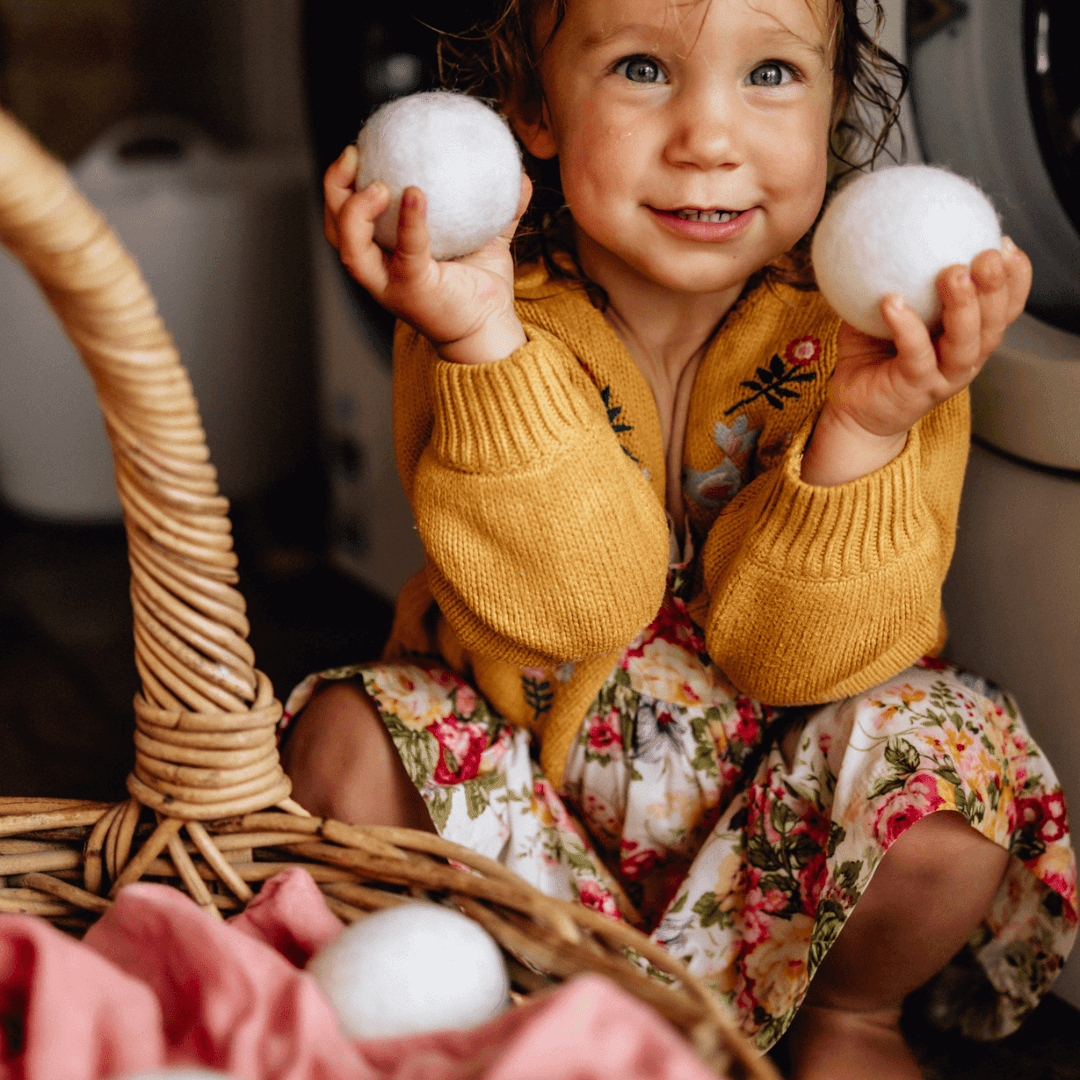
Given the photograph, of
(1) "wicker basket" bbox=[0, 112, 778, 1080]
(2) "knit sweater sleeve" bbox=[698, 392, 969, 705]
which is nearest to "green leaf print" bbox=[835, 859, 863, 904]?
(2) "knit sweater sleeve" bbox=[698, 392, 969, 705]

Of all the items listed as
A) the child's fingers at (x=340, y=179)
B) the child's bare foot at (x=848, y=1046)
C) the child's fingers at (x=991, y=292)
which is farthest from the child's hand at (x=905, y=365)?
the child's bare foot at (x=848, y=1046)

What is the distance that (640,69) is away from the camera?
2.49 ft

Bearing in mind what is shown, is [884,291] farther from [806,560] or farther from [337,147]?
[337,147]

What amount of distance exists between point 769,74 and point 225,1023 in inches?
26.8

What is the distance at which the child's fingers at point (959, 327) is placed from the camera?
0.60 meters

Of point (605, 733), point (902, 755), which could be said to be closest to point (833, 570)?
point (902, 755)

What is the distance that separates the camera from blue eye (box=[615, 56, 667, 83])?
2.48ft

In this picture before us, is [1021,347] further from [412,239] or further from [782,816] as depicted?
[412,239]

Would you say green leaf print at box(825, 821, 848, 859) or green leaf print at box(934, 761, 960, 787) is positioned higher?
green leaf print at box(934, 761, 960, 787)

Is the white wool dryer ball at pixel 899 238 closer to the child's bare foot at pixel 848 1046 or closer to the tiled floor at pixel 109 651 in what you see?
the child's bare foot at pixel 848 1046

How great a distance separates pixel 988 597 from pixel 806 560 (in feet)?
1.02

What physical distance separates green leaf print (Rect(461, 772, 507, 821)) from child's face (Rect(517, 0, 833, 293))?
0.41m

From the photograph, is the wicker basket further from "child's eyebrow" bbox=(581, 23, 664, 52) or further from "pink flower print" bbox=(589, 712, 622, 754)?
"child's eyebrow" bbox=(581, 23, 664, 52)

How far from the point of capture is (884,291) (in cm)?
62
